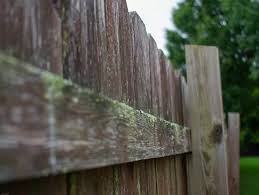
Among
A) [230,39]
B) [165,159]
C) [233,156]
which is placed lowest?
[233,156]

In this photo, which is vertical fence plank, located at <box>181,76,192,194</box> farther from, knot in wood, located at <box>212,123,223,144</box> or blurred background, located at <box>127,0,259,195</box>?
blurred background, located at <box>127,0,259,195</box>

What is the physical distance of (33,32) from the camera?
0.59m

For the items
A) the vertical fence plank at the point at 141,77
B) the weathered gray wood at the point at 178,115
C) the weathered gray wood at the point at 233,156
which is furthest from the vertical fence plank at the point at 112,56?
the weathered gray wood at the point at 233,156

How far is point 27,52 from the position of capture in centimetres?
57

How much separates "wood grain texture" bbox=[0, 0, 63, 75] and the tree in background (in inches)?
529

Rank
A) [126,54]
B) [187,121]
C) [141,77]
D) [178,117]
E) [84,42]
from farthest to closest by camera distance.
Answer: [187,121]
[178,117]
[141,77]
[126,54]
[84,42]

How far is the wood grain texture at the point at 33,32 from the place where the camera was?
0.53 metres

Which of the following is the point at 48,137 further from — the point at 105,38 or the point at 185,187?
the point at 185,187

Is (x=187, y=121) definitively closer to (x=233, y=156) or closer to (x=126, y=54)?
(x=126, y=54)

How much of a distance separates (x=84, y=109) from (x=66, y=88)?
0.07 meters

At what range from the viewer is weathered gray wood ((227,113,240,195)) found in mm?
4223

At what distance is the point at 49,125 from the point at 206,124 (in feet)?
5.98

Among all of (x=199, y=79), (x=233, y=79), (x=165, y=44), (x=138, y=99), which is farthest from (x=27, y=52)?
(x=165, y=44)

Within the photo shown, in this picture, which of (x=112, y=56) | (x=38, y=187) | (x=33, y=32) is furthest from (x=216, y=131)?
(x=33, y=32)
